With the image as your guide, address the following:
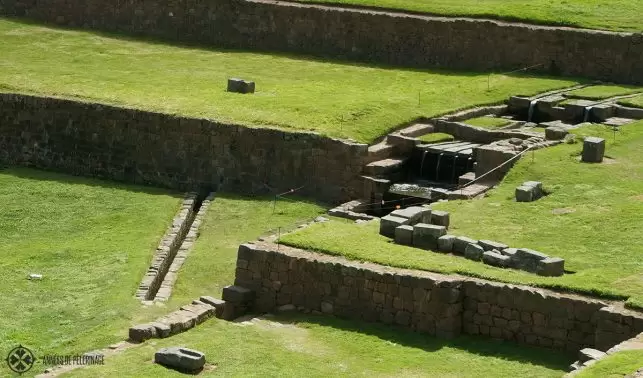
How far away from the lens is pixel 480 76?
4575cm

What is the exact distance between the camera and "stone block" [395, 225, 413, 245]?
2884 centimetres

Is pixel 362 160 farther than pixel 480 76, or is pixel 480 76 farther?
pixel 480 76

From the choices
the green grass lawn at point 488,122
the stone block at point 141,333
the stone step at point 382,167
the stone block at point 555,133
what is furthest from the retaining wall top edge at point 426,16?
the stone block at point 141,333

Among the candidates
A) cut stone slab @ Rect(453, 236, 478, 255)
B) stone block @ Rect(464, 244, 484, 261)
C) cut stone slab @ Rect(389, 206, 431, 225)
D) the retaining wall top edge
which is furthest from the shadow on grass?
the retaining wall top edge

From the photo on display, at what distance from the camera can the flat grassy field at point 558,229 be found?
26641 millimetres

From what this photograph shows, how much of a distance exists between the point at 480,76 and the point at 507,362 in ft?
70.2

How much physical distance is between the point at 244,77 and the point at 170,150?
20.7 feet

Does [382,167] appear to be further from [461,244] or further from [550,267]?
[550,267]

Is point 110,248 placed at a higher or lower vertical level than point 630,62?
lower

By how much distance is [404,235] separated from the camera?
2889 centimetres

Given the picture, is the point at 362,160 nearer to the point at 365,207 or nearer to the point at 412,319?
the point at 365,207

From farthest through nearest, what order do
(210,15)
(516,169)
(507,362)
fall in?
1. (210,15)
2. (516,169)
3. (507,362)

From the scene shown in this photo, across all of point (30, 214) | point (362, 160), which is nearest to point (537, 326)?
point (362, 160)

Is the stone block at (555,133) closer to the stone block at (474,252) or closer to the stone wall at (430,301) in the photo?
the stone block at (474,252)
